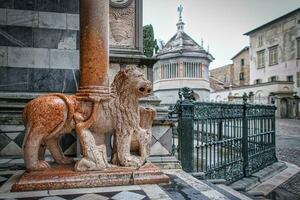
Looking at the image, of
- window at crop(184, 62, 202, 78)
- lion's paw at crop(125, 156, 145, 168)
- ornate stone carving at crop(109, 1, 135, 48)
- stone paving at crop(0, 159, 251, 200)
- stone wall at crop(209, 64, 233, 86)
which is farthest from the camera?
stone wall at crop(209, 64, 233, 86)

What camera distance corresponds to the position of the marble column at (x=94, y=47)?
3594mm

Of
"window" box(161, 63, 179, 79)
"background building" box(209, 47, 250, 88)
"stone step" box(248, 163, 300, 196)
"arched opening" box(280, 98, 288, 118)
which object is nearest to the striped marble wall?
"stone step" box(248, 163, 300, 196)

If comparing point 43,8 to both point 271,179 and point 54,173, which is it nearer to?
point 54,173

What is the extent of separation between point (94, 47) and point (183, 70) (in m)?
27.4

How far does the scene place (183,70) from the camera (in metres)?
30.6

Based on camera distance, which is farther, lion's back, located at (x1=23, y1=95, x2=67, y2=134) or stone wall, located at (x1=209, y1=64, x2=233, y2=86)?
stone wall, located at (x1=209, y1=64, x2=233, y2=86)

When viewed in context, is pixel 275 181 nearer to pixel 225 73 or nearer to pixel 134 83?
pixel 134 83

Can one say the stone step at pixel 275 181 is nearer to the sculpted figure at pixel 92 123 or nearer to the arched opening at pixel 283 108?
the sculpted figure at pixel 92 123

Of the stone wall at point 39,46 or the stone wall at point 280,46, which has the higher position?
the stone wall at point 280,46

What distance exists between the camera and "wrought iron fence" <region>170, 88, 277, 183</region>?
4.80m

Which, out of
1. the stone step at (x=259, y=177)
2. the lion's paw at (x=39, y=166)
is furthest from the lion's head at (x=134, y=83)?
the stone step at (x=259, y=177)

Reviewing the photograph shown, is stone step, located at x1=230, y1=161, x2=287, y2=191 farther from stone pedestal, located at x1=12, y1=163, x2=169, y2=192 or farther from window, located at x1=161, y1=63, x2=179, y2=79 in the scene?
window, located at x1=161, y1=63, x2=179, y2=79

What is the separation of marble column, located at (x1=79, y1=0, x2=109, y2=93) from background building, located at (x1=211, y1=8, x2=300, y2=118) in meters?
26.6

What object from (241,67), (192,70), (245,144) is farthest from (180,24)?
(245,144)
